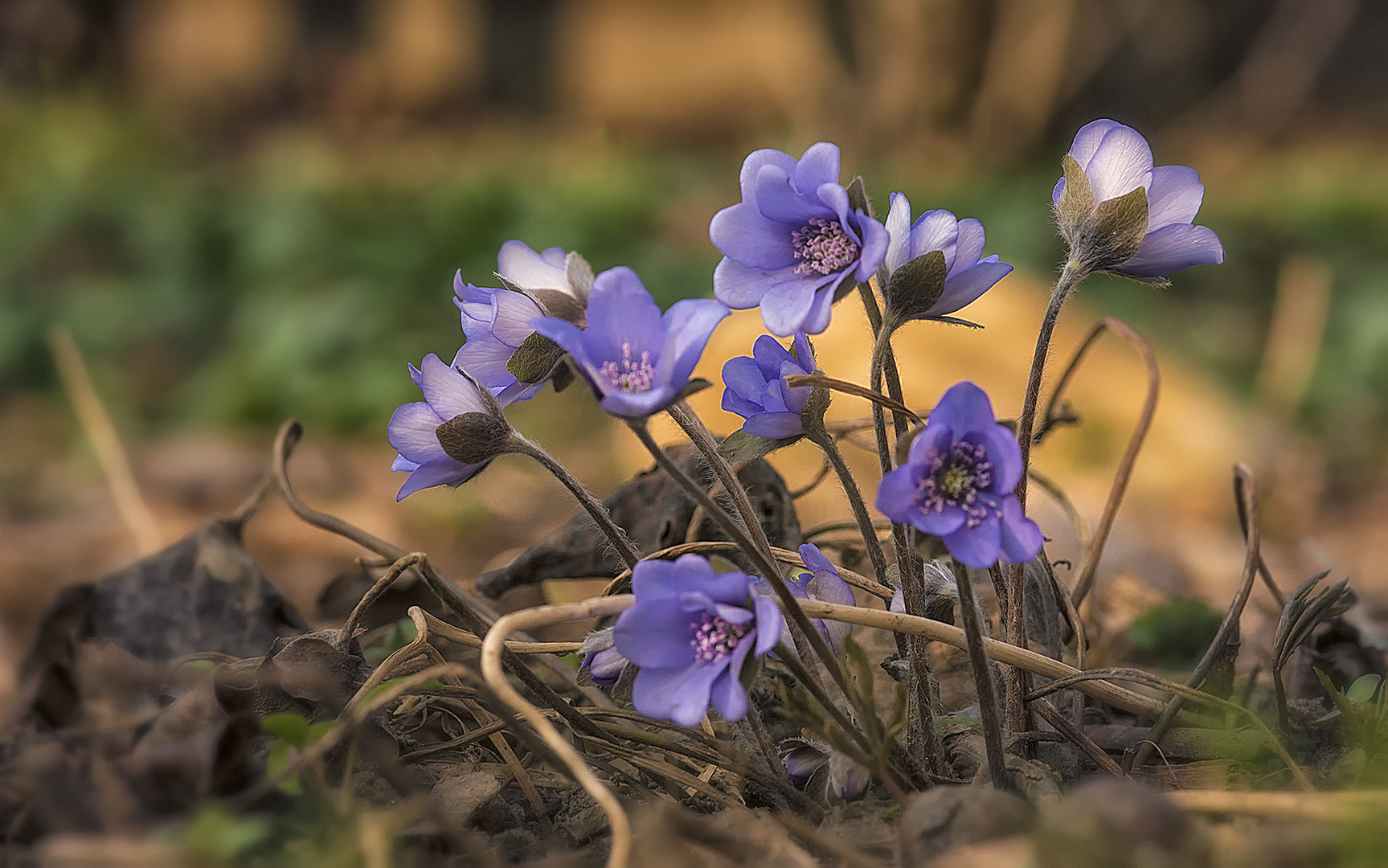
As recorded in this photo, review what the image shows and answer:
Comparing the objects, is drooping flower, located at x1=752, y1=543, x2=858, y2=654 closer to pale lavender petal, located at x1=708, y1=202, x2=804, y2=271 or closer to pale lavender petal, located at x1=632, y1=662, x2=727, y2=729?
pale lavender petal, located at x1=632, y1=662, x2=727, y2=729

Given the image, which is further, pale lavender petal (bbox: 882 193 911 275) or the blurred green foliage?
the blurred green foliage

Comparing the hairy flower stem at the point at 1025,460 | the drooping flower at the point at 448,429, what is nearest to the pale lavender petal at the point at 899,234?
the hairy flower stem at the point at 1025,460

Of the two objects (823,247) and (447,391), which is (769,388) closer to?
(823,247)

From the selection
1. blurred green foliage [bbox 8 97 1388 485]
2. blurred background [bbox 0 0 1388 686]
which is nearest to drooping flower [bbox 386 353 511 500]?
blurred background [bbox 0 0 1388 686]

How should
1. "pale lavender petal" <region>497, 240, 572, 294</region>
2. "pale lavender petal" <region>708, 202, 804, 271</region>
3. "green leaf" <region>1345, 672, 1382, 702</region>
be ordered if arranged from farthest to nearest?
"green leaf" <region>1345, 672, 1382, 702</region>
"pale lavender petal" <region>497, 240, 572, 294</region>
"pale lavender petal" <region>708, 202, 804, 271</region>

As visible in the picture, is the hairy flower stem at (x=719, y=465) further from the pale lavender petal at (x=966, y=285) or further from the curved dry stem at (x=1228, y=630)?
the curved dry stem at (x=1228, y=630)

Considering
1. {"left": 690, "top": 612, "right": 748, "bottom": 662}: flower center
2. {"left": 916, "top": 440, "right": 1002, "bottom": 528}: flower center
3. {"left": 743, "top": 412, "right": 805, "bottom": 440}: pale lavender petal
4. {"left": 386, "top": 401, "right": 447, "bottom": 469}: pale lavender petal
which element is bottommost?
{"left": 690, "top": 612, "right": 748, "bottom": 662}: flower center

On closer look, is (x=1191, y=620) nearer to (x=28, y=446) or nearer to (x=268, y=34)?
(x=28, y=446)
